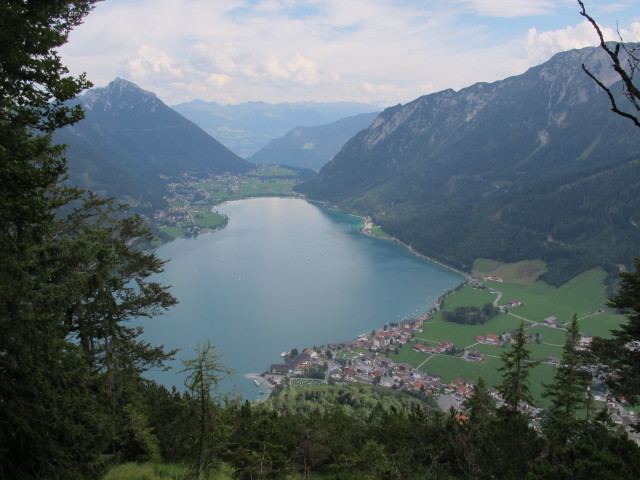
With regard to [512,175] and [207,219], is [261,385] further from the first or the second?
[512,175]

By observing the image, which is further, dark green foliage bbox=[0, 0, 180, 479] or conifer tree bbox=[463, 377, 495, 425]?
conifer tree bbox=[463, 377, 495, 425]

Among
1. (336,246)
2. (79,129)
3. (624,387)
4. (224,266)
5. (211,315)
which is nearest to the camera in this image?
(624,387)

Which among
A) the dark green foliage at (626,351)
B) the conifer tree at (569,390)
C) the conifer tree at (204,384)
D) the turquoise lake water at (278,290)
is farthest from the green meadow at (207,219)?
the conifer tree at (204,384)

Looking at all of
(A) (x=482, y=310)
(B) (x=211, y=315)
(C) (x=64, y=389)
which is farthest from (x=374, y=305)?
(C) (x=64, y=389)

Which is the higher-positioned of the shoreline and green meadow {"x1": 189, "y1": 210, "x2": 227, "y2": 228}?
green meadow {"x1": 189, "y1": 210, "x2": 227, "y2": 228}

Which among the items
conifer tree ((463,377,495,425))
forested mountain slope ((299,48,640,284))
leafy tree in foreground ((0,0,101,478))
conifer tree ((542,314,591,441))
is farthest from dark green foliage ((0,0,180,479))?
forested mountain slope ((299,48,640,284))

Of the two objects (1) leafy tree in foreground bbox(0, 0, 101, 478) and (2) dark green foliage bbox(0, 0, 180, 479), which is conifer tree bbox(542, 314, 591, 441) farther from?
(1) leafy tree in foreground bbox(0, 0, 101, 478)

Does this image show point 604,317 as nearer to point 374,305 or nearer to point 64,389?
point 374,305
